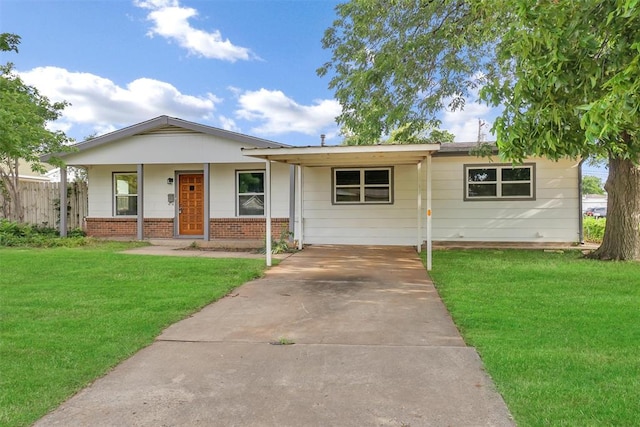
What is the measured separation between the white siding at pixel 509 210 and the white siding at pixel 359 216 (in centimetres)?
75

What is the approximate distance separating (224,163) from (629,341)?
11351mm

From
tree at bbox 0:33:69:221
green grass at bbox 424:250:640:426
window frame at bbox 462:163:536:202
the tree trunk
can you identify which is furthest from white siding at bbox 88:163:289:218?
the tree trunk

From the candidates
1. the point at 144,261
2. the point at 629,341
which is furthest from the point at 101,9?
the point at 629,341

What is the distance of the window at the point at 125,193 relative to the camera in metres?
14.4

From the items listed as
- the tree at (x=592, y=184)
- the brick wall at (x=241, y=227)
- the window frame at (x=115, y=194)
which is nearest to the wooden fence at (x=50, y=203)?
the window frame at (x=115, y=194)

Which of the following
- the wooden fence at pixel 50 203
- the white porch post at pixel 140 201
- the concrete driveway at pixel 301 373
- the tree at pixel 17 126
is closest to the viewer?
the concrete driveway at pixel 301 373

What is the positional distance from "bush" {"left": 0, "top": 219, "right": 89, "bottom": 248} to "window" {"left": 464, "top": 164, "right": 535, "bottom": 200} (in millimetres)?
11472

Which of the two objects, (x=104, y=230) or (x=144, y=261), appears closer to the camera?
(x=144, y=261)

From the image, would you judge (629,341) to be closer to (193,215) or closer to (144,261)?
(144,261)

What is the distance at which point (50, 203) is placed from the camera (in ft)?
49.8

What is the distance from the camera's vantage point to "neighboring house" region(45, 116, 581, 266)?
12.1 m

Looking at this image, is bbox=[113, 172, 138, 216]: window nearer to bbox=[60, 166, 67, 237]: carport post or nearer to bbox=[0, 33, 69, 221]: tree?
bbox=[60, 166, 67, 237]: carport post

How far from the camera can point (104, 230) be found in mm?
14297

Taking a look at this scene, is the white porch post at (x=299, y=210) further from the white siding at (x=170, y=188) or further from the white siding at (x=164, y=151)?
the white siding at (x=164, y=151)
